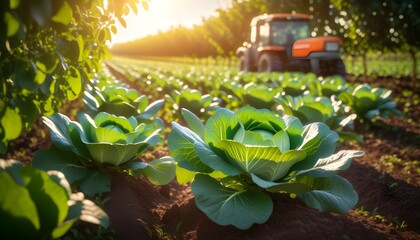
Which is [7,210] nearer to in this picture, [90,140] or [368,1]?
[90,140]

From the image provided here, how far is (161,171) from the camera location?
2332 millimetres

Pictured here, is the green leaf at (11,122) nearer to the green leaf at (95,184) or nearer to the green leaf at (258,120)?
the green leaf at (95,184)

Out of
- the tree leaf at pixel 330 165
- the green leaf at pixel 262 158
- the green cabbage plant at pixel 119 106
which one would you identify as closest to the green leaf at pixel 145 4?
the green leaf at pixel 262 158

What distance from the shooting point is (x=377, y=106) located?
5.28 m

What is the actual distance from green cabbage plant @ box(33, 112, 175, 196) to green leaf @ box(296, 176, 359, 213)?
0.80 metres

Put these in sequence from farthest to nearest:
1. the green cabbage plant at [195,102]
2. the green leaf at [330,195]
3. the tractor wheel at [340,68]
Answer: the tractor wheel at [340,68], the green cabbage plant at [195,102], the green leaf at [330,195]

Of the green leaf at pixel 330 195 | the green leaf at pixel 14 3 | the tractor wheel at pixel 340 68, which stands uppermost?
the green leaf at pixel 14 3

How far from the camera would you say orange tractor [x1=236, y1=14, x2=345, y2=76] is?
37.4 ft

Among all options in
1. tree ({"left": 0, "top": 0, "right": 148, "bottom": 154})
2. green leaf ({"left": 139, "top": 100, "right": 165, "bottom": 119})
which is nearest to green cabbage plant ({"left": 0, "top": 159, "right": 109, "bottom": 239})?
tree ({"left": 0, "top": 0, "right": 148, "bottom": 154})

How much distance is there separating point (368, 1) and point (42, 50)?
556 inches

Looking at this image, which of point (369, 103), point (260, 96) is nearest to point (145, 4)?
point (260, 96)

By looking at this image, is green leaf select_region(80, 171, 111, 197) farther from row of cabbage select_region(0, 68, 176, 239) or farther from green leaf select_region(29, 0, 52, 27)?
green leaf select_region(29, 0, 52, 27)

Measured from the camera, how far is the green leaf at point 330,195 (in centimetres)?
190

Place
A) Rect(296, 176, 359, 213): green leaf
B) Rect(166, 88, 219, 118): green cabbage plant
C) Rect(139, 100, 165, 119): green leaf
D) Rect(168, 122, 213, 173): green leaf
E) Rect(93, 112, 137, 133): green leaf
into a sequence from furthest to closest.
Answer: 1. Rect(166, 88, 219, 118): green cabbage plant
2. Rect(139, 100, 165, 119): green leaf
3. Rect(93, 112, 137, 133): green leaf
4. Rect(168, 122, 213, 173): green leaf
5. Rect(296, 176, 359, 213): green leaf
